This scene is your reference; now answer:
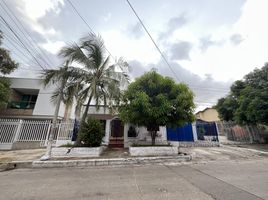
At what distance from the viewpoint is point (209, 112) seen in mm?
34594

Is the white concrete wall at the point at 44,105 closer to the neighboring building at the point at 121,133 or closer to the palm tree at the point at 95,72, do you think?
the neighboring building at the point at 121,133

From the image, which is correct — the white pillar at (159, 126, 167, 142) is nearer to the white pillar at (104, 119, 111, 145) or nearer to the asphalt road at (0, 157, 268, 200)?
the white pillar at (104, 119, 111, 145)

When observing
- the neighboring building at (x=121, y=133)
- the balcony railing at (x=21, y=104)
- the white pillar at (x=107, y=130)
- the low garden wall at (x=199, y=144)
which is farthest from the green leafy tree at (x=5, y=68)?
the low garden wall at (x=199, y=144)

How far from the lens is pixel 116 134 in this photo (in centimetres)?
1336

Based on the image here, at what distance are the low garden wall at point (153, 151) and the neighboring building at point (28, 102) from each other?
10.9 m

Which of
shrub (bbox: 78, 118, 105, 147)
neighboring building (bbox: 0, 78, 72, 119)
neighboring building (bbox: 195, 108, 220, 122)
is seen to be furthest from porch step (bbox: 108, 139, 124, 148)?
neighboring building (bbox: 195, 108, 220, 122)

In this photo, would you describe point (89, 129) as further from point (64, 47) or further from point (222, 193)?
point (222, 193)

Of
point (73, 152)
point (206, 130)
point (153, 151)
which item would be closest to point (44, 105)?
point (73, 152)

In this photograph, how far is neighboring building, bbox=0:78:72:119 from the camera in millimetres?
15617

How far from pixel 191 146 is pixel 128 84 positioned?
8652mm

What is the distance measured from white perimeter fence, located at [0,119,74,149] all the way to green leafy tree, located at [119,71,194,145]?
223 inches

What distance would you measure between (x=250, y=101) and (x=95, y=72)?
13737 mm

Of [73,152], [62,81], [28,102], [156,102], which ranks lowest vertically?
[73,152]

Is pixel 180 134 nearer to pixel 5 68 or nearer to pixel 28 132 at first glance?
pixel 28 132
